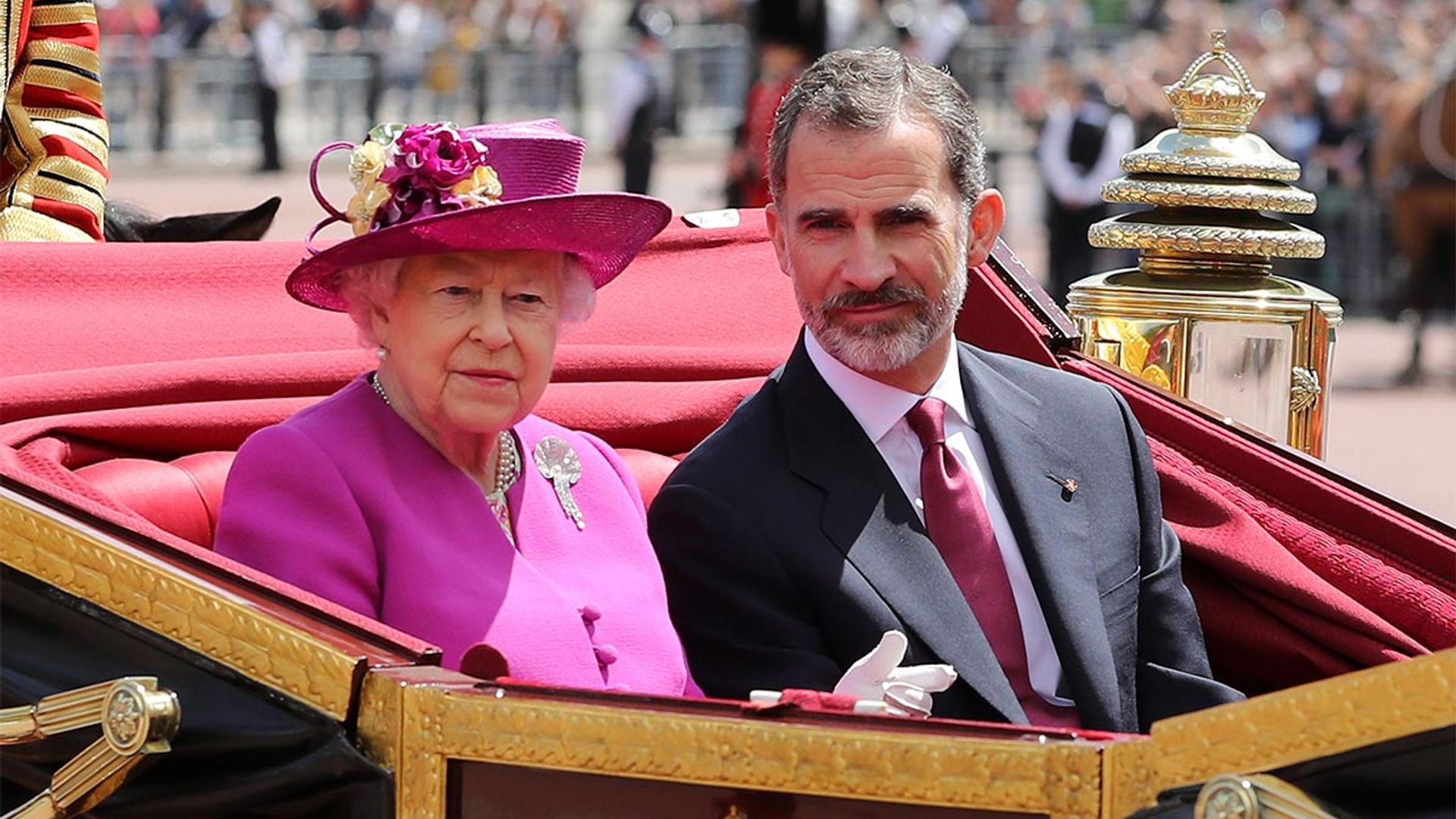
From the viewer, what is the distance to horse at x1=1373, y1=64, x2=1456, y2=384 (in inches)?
494

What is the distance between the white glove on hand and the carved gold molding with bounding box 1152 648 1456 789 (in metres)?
0.38

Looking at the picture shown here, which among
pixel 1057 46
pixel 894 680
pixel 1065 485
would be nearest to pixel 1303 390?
pixel 1065 485

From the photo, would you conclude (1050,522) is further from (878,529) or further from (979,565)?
(878,529)

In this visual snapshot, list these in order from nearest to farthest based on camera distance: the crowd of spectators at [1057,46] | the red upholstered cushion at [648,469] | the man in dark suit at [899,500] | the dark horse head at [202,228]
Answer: the man in dark suit at [899,500] → the red upholstered cushion at [648,469] → the dark horse head at [202,228] → the crowd of spectators at [1057,46]

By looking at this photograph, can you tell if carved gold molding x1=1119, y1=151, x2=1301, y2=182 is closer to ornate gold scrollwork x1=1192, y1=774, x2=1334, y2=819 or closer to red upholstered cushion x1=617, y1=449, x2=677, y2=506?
red upholstered cushion x1=617, y1=449, x2=677, y2=506

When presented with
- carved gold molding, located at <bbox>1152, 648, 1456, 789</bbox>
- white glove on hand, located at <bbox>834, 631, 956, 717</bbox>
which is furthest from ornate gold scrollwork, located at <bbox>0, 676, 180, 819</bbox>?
carved gold molding, located at <bbox>1152, 648, 1456, 789</bbox>

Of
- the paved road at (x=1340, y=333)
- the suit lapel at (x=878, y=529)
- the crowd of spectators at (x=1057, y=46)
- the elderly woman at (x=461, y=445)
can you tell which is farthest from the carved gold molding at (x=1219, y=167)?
the crowd of spectators at (x=1057, y=46)

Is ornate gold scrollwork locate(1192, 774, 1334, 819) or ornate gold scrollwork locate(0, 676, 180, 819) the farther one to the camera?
ornate gold scrollwork locate(0, 676, 180, 819)

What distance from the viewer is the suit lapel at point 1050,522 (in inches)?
104

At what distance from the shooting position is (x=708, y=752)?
6.73 feet

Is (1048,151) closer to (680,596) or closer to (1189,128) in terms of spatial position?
(1189,128)

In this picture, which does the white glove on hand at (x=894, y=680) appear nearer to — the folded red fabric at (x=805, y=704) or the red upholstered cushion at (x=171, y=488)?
the folded red fabric at (x=805, y=704)

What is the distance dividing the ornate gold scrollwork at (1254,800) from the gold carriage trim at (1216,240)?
1.95 meters

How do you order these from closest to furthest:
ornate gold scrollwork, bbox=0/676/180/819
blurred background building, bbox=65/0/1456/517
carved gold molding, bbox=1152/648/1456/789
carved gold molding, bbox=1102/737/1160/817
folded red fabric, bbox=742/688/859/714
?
1. carved gold molding, bbox=1152/648/1456/789
2. carved gold molding, bbox=1102/737/1160/817
3. folded red fabric, bbox=742/688/859/714
4. ornate gold scrollwork, bbox=0/676/180/819
5. blurred background building, bbox=65/0/1456/517
